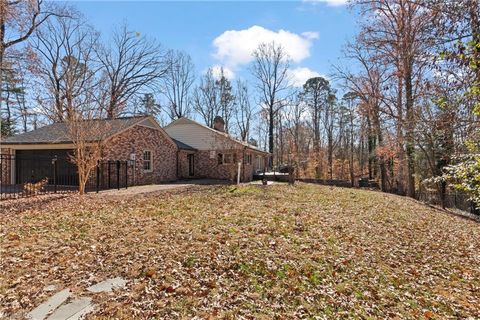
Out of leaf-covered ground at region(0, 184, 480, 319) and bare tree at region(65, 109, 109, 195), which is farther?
bare tree at region(65, 109, 109, 195)

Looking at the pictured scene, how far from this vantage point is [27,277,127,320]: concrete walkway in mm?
3121

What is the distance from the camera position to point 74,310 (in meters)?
3.23

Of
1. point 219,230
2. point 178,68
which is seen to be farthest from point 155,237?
point 178,68

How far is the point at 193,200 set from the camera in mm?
10242

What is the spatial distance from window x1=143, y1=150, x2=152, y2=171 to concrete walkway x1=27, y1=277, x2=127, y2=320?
1386 centimetres

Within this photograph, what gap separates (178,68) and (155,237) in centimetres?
3277

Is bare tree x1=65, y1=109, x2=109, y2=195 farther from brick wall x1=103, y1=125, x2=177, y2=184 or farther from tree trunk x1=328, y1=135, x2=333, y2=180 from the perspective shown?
tree trunk x1=328, y1=135, x2=333, y2=180

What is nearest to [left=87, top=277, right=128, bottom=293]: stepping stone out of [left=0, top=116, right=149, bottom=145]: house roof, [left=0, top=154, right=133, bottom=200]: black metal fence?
[left=0, top=116, right=149, bottom=145]: house roof

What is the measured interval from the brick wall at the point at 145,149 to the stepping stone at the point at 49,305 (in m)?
11.2

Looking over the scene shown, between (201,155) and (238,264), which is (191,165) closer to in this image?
(201,155)

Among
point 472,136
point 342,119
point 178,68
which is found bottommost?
point 472,136

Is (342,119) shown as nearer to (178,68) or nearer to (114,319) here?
Result: (178,68)

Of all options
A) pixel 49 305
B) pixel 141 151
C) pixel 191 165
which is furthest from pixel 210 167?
pixel 49 305

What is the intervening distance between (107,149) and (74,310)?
11841 millimetres
